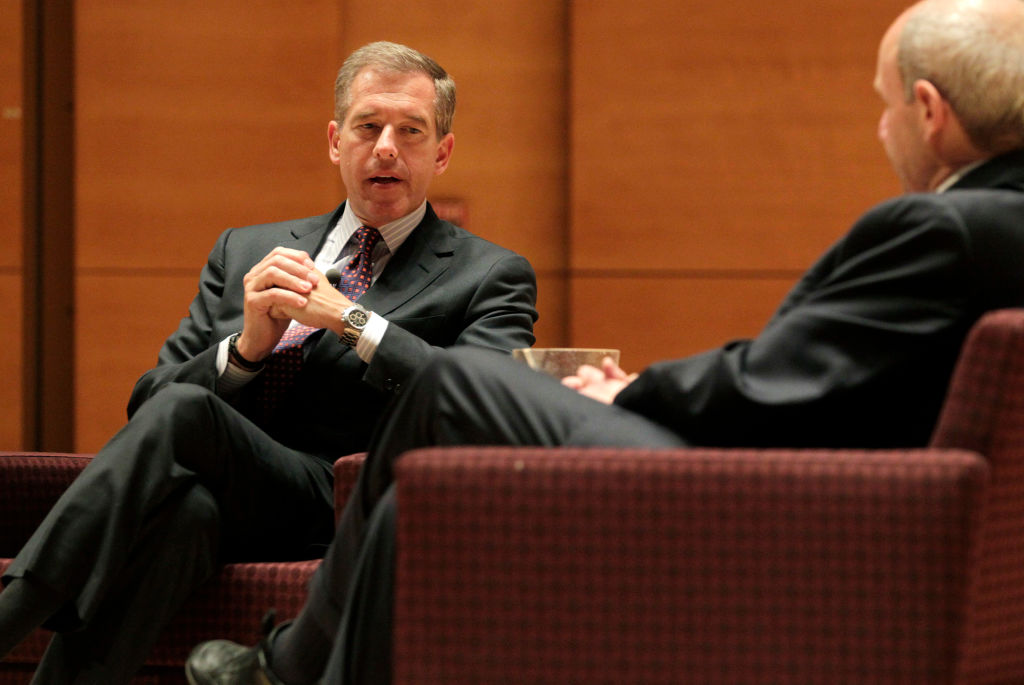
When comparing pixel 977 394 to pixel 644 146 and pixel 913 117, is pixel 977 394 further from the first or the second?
pixel 644 146

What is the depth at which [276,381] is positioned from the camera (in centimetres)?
210

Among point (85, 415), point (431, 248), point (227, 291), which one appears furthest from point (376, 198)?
point (85, 415)

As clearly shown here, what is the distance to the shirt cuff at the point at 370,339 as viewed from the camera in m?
1.95

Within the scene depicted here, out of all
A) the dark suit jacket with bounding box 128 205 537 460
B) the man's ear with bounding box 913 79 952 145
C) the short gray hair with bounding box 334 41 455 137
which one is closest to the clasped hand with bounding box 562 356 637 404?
the dark suit jacket with bounding box 128 205 537 460

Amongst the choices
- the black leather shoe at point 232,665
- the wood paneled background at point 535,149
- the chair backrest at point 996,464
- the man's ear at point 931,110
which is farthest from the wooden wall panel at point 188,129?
Answer: the chair backrest at point 996,464

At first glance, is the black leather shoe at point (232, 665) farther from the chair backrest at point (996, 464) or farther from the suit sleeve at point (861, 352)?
the chair backrest at point (996, 464)

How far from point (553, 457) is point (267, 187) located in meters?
2.84

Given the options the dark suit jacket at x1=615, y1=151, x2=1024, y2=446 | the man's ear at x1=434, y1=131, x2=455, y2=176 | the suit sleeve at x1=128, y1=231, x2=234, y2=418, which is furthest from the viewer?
the man's ear at x1=434, y1=131, x2=455, y2=176

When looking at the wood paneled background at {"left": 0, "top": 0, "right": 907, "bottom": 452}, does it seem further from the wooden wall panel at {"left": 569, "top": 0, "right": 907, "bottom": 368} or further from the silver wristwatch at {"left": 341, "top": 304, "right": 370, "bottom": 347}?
the silver wristwatch at {"left": 341, "top": 304, "right": 370, "bottom": 347}

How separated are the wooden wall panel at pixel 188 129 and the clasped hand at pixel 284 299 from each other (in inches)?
71.1

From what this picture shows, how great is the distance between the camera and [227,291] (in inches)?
88.0

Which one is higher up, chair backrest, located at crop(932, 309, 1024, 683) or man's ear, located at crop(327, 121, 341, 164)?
man's ear, located at crop(327, 121, 341, 164)

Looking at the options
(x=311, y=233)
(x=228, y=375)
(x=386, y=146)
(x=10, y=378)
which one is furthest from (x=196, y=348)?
(x=10, y=378)

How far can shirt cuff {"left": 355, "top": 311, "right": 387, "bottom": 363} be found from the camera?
6.39 feet
